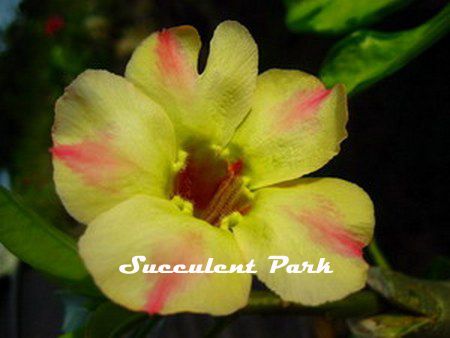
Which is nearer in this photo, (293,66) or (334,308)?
(334,308)

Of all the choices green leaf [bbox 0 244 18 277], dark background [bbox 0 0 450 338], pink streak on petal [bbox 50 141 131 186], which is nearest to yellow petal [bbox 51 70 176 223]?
pink streak on petal [bbox 50 141 131 186]

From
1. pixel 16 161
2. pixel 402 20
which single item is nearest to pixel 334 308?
pixel 402 20

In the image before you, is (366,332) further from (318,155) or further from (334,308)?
(318,155)

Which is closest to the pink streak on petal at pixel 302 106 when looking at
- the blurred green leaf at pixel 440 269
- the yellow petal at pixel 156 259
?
the yellow petal at pixel 156 259

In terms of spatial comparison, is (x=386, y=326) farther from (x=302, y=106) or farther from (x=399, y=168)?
(x=399, y=168)

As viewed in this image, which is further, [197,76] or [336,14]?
[336,14]

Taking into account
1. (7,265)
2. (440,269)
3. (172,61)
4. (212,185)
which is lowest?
(7,265)

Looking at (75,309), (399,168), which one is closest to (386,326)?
(75,309)
